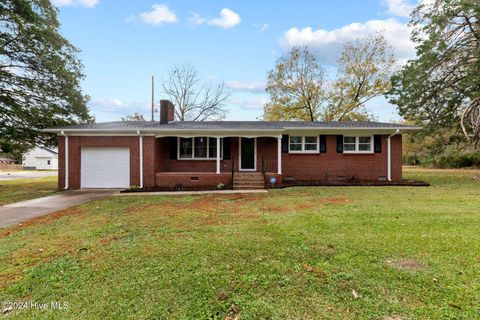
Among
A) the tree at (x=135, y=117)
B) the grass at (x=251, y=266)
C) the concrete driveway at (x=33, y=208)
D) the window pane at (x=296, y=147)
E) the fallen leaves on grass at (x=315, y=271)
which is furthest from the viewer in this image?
the tree at (x=135, y=117)

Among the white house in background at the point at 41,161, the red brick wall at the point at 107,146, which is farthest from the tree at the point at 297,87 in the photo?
the white house in background at the point at 41,161

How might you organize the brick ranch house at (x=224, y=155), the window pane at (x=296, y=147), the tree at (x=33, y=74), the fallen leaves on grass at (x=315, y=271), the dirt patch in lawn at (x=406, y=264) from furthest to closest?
the tree at (x=33, y=74), the window pane at (x=296, y=147), the brick ranch house at (x=224, y=155), the dirt patch in lawn at (x=406, y=264), the fallen leaves on grass at (x=315, y=271)

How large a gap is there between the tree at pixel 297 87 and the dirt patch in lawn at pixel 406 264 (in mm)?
24095

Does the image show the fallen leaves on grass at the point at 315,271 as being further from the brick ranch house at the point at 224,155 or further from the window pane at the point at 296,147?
the window pane at the point at 296,147

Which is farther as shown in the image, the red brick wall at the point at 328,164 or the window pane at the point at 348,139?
the window pane at the point at 348,139

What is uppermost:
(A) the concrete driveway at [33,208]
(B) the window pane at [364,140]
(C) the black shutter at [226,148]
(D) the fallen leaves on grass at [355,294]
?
(B) the window pane at [364,140]

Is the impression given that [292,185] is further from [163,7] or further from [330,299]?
[163,7]

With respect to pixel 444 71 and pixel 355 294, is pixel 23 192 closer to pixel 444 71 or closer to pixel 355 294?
pixel 355 294

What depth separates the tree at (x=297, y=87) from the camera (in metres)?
26.5

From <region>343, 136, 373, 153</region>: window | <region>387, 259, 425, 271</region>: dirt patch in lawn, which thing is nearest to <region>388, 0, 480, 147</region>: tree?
<region>343, 136, 373, 153</region>: window

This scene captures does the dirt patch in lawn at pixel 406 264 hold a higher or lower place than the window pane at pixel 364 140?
lower

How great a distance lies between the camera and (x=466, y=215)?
595 centimetres

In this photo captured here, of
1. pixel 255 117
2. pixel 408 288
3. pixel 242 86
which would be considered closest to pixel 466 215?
pixel 408 288

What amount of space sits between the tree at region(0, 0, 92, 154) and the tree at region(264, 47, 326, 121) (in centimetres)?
1729
